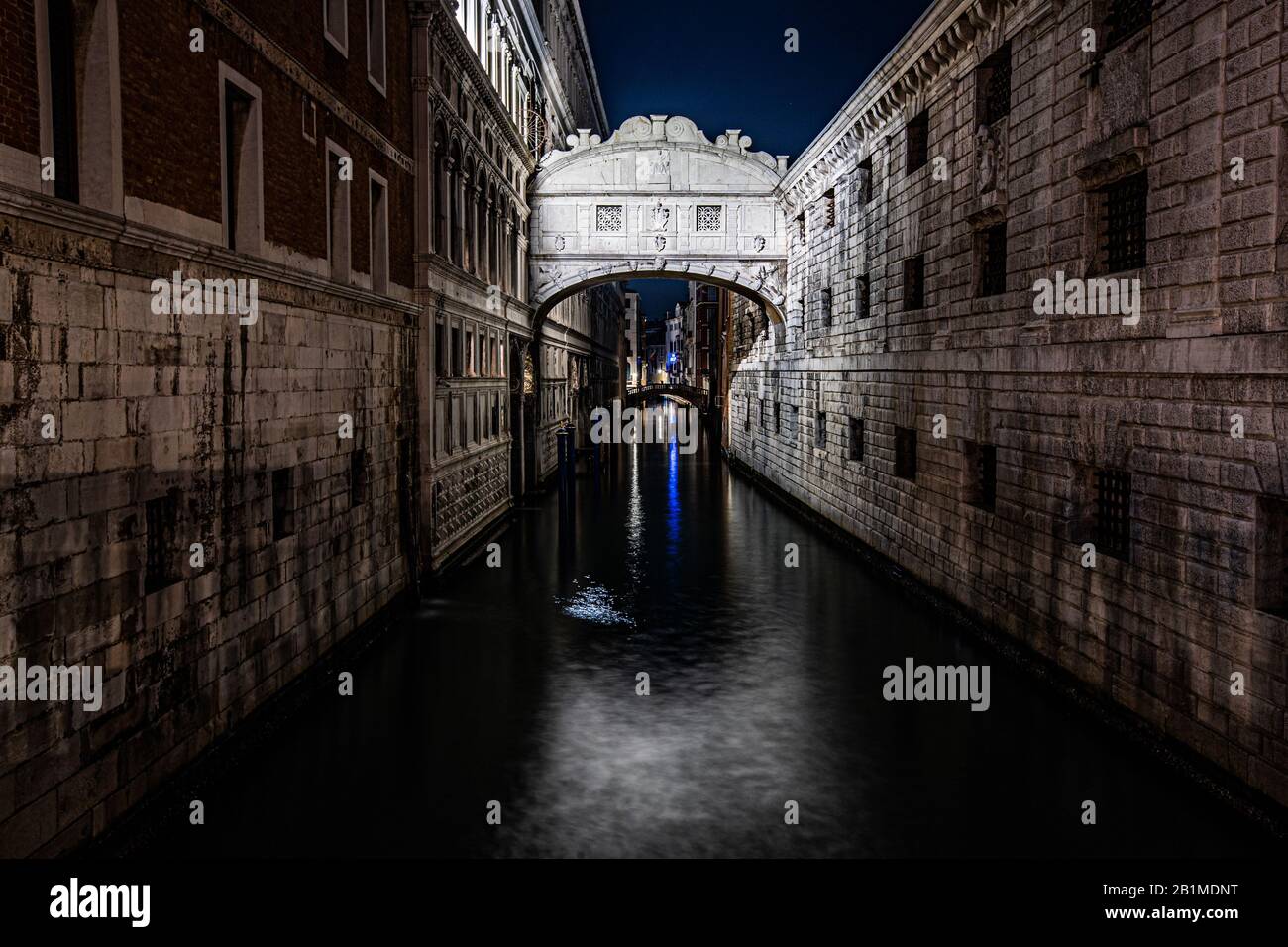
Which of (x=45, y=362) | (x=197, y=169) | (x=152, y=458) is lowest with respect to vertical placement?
(x=152, y=458)

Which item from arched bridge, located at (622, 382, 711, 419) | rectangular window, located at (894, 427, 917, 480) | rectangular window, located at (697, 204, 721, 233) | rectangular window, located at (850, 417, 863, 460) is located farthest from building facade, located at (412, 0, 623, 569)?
arched bridge, located at (622, 382, 711, 419)

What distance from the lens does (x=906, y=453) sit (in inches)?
714

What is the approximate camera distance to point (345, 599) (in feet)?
41.7

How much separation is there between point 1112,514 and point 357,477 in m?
9.00

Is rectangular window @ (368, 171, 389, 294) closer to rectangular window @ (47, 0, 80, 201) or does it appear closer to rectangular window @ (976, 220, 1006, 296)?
rectangular window @ (47, 0, 80, 201)

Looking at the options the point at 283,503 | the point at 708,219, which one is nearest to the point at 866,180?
the point at 708,219

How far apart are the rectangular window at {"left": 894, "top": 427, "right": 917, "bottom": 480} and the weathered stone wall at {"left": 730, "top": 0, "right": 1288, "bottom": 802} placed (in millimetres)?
219

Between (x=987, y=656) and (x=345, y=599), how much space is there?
7.85 meters

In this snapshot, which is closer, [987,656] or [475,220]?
[987,656]

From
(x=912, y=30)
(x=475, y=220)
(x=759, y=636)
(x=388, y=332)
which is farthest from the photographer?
(x=475, y=220)

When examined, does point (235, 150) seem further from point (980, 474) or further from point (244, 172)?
point (980, 474)

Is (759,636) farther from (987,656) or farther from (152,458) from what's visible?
(152,458)

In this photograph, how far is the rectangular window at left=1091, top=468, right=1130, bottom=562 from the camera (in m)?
10.1
